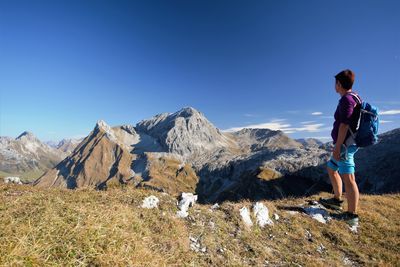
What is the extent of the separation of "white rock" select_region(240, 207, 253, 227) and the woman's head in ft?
18.7

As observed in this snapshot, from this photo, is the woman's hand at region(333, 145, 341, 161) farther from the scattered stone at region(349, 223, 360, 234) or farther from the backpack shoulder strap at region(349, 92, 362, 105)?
the scattered stone at region(349, 223, 360, 234)

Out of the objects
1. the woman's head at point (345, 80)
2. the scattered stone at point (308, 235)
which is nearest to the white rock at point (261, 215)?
the scattered stone at point (308, 235)

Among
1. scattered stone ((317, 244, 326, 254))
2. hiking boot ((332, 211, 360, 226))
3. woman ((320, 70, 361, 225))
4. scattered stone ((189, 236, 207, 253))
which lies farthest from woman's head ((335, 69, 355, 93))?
scattered stone ((189, 236, 207, 253))

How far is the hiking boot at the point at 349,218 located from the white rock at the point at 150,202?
7.26 metres

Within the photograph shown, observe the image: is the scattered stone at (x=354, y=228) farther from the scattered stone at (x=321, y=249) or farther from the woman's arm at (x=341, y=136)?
the woman's arm at (x=341, y=136)

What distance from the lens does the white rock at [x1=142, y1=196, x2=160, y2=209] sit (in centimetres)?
855

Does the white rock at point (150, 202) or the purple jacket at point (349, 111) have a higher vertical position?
the purple jacket at point (349, 111)

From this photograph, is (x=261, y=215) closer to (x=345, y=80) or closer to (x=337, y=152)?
(x=337, y=152)

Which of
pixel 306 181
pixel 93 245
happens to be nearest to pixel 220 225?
pixel 93 245

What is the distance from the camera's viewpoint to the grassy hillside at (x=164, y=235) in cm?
407

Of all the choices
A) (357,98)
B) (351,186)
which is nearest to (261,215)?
(351,186)

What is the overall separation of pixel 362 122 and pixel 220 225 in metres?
6.03

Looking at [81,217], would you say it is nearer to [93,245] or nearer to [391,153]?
[93,245]

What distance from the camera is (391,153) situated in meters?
127
